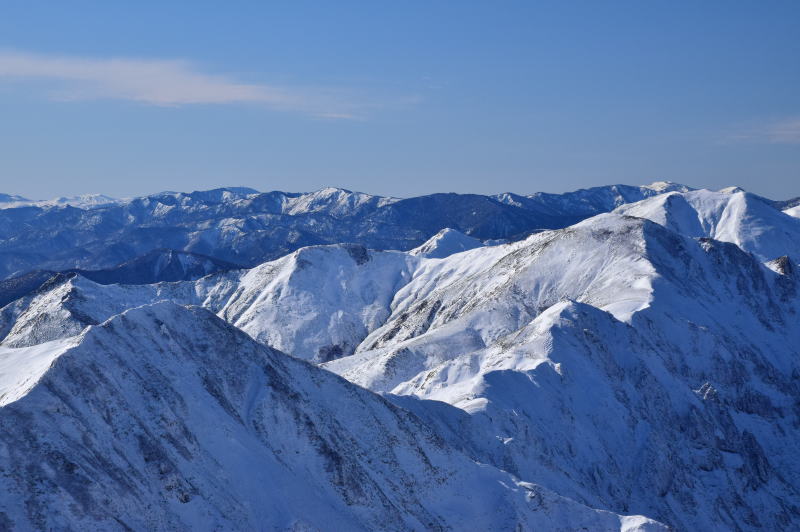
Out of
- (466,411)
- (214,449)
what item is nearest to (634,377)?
(466,411)

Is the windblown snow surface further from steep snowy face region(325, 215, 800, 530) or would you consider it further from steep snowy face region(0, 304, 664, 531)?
steep snowy face region(325, 215, 800, 530)

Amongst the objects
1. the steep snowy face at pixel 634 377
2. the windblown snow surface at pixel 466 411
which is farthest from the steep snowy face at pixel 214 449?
the steep snowy face at pixel 634 377

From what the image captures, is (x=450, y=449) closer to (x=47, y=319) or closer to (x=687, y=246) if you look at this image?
(x=687, y=246)

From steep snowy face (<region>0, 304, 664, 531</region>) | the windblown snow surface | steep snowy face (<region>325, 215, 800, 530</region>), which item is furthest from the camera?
steep snowy face (<region>325, 215, 800, 530</region>)

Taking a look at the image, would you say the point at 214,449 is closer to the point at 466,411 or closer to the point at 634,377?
the point at 466,411

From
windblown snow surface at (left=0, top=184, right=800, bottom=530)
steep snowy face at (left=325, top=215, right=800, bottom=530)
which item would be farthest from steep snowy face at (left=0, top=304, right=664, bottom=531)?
steep snowy face at (left=325, top=215, right=800, bottom=530)

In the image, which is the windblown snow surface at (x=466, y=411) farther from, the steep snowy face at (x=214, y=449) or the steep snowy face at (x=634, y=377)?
the steep snowy face at (x=634, y=377)

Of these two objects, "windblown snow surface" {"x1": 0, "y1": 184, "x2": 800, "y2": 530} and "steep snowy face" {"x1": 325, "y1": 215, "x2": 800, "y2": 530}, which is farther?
"steep snowy face" {"x1": 325, "y1": 215, "x2": 800, "y2": 530}
